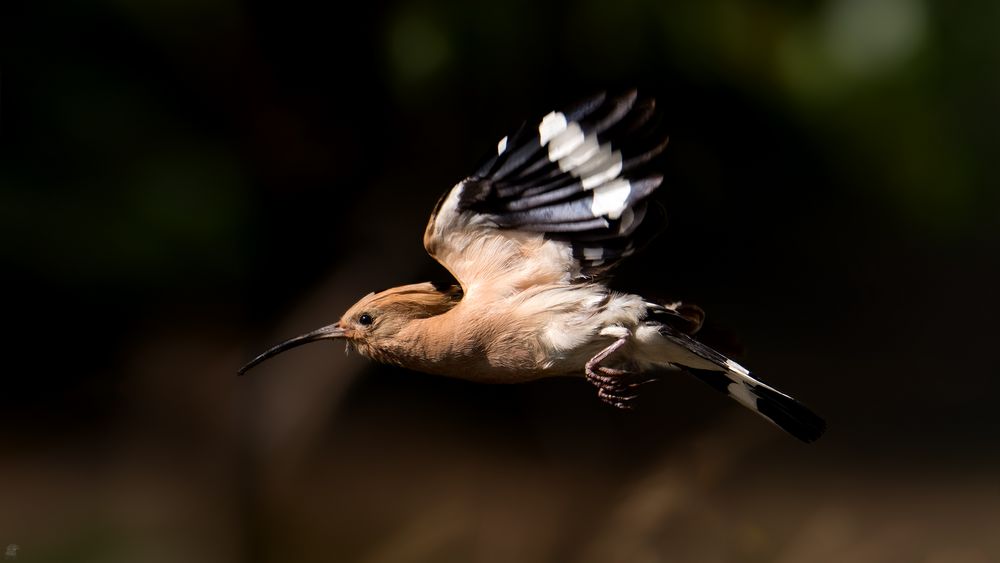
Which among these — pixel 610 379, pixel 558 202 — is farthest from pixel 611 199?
pixel 610 379

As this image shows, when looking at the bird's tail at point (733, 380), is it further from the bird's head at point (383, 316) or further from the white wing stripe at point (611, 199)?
the bird's head at point (383, 316)

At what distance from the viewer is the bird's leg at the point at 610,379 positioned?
0.96 m

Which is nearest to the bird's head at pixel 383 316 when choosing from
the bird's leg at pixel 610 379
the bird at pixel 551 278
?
the bird at pixel 551 278

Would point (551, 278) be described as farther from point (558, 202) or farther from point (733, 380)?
point (733, 380)

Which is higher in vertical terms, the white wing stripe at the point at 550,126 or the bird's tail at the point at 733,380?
the white wing stripe at the point at 550,126

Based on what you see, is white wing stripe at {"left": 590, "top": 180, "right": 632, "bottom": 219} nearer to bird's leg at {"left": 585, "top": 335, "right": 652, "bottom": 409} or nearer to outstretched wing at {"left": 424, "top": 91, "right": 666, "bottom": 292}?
outstretched wing at {"left": 424, "top": 91, "right": 666, "bottom": 292}

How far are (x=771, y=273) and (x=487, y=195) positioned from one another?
1.46m

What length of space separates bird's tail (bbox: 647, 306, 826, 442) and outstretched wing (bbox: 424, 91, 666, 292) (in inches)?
3.8

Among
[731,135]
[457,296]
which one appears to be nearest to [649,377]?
[457,296]

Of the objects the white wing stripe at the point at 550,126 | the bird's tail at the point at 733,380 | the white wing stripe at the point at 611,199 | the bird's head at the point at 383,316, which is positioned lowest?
the bird's tail at the point at 733,380

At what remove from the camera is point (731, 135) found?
2045 mm

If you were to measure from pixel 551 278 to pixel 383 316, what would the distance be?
18cm

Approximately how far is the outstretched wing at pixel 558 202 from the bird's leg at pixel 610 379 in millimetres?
89

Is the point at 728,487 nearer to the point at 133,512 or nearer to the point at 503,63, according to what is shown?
the point at 503,63
